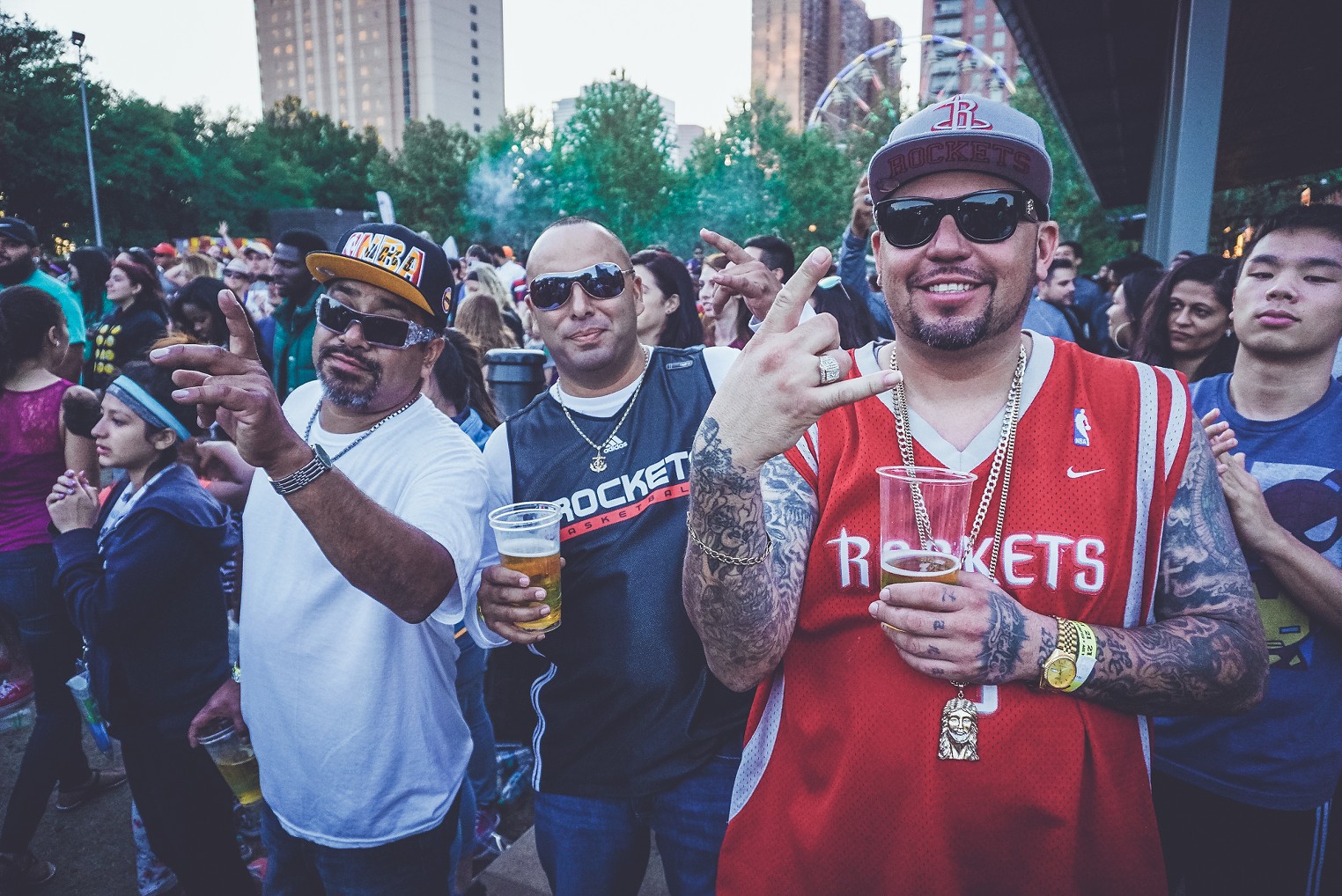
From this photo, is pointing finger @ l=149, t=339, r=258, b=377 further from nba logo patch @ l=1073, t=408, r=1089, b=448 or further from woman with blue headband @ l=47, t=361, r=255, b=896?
nba logo patch @ l=1073, t=408, r=1089, b=448

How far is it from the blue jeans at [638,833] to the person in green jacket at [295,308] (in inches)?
173

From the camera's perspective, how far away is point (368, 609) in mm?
2016

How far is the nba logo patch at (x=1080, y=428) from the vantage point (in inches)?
61.4

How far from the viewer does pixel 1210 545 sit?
1.50m

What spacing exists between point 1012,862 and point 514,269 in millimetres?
13376

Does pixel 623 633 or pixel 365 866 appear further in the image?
pixel 623 633

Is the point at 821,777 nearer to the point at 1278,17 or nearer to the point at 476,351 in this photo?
the point at 476,351

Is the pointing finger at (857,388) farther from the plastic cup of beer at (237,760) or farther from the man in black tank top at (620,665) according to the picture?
the plastic cup of beer at (237,760)

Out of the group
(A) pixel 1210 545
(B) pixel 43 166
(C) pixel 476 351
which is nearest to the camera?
(A) pixel 1210 545

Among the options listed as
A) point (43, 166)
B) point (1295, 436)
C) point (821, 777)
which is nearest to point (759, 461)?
point (821, 777)

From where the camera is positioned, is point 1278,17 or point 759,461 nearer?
point 759,461

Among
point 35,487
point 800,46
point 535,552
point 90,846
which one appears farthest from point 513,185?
point 800,46

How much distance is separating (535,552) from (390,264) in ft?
3.33

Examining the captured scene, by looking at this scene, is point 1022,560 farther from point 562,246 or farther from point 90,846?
point 90,846
